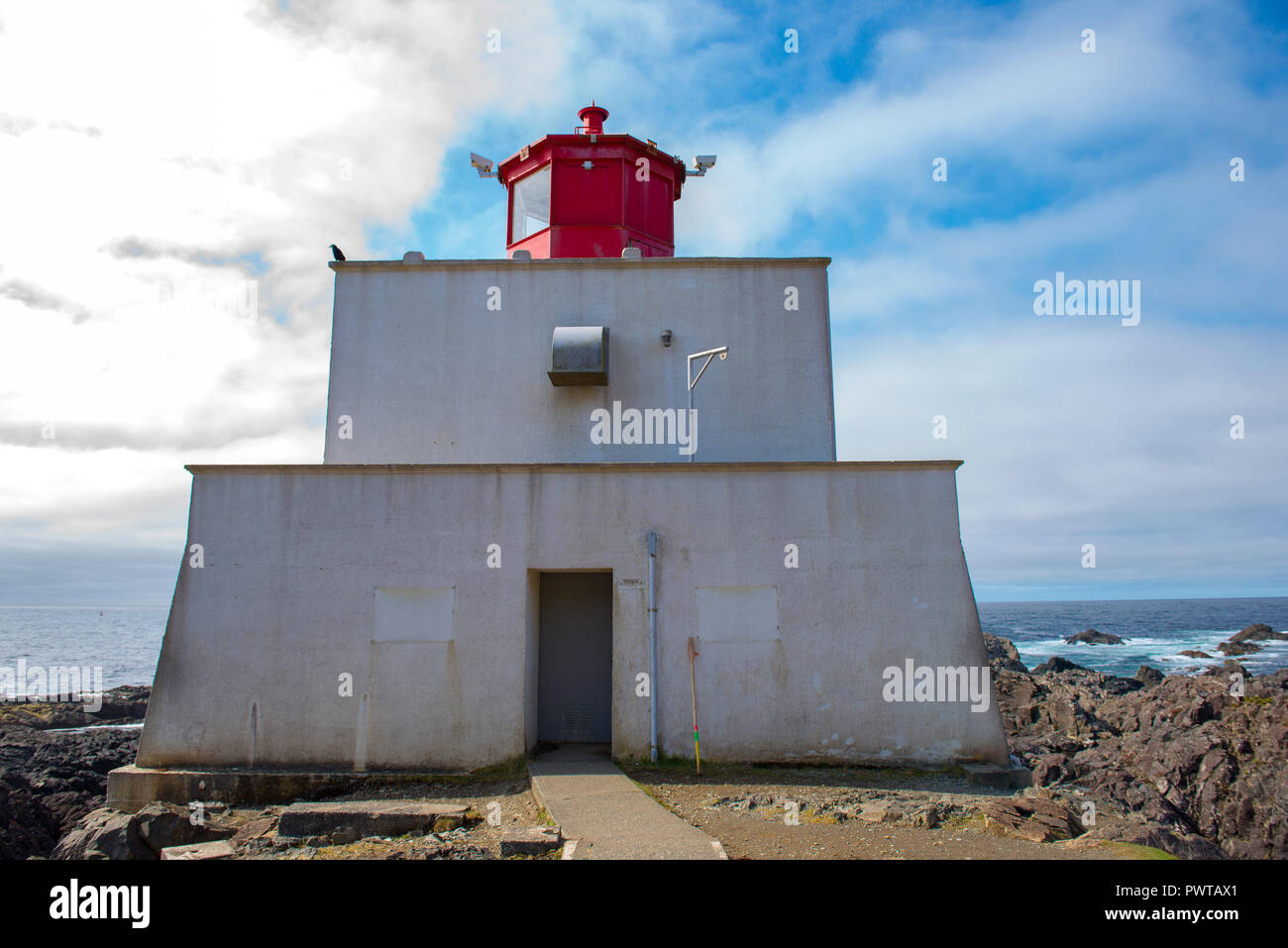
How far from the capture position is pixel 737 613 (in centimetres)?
951

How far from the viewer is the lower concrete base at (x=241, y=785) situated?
896 cm

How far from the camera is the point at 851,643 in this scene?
371 inches

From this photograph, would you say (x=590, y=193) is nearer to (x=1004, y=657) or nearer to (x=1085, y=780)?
(x=1085, y=780)

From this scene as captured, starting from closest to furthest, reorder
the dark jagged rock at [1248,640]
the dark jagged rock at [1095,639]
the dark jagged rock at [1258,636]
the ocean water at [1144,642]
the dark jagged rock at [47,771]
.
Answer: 1. the dark jagged rock at [47,771]
2. the ocean water at [1144,642]
3. the dark jagged rock at [1248,640]
4. the dark jagged rock at [1258,636]
5. the dark jagged rock at [1095,639]

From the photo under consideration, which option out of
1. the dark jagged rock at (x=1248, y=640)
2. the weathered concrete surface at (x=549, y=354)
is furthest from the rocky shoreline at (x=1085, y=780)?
the dark jagged rock at (x=1248, y=640)

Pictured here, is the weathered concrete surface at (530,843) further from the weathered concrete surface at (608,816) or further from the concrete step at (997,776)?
the concrete step at (997,776)

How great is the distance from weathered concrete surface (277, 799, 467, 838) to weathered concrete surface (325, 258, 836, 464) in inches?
200

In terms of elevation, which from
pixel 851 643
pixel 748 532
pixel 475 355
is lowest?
pixel 851 643

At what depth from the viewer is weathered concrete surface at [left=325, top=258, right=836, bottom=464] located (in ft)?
37.3

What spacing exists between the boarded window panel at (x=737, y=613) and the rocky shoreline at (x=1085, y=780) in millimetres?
2207

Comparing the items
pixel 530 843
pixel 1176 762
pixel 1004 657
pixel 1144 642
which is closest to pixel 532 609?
pixel 530 843
